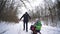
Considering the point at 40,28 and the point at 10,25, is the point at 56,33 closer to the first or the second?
the point at 40,28

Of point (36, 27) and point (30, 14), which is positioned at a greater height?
point (30, 14)

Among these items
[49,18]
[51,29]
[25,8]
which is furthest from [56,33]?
[25,8]

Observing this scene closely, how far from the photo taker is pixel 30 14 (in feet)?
6.80

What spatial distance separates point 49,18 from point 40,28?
8.3 inches

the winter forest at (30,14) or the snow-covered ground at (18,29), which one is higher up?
the winter forest at (30,14)

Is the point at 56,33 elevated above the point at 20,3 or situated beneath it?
situated beneath

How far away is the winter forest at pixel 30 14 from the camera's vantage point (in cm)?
205

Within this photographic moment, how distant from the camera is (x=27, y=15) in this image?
6.77 feet

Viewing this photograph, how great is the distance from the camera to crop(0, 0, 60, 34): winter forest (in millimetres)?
2047

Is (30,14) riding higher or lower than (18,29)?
higher

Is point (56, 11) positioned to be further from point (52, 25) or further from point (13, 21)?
point (13, 21)

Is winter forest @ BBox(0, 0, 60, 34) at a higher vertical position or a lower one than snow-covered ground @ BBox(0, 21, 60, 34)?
higher

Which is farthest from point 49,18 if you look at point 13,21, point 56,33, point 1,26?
point 1,26

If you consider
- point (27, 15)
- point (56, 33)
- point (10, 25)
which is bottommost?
point (56, 33)
